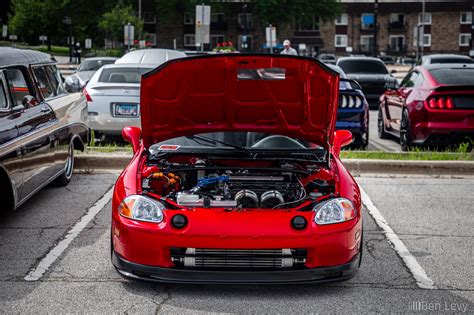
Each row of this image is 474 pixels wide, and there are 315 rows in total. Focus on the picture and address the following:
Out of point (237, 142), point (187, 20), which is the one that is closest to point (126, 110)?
point (237, 142)

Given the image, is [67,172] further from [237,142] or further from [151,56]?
[151,56]

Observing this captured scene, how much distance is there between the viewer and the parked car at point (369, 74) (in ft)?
72.7

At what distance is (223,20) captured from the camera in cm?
8494

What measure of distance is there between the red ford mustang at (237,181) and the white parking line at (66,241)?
0.73 metres

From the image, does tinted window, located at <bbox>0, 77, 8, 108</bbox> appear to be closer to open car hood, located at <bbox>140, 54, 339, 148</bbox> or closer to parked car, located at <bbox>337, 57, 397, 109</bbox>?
open car hood, located at <bbox>140, 54, 339, 148</bbox>

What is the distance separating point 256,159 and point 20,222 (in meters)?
2.67

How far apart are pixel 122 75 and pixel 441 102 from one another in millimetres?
5417

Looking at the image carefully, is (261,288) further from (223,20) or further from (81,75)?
(223,20)

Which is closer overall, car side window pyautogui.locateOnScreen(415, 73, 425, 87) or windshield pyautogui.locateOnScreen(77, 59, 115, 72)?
car side window pyautogui.locateOnScreen(415, 73, 425, 87)

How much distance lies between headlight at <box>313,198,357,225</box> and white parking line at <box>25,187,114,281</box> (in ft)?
6.85

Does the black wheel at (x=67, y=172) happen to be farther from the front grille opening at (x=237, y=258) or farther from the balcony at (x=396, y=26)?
the balcony at (x=396, y=26)

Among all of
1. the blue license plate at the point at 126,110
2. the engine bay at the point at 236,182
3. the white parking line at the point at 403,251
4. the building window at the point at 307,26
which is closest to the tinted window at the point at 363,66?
the blue license plate at the point at 126,110

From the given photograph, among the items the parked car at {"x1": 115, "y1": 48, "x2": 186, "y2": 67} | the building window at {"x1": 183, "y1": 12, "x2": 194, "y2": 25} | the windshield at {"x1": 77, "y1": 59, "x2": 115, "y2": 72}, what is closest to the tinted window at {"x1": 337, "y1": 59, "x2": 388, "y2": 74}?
the parked car at {"x1": 115, "y1": 48, "x2": 186, "y2": 67}

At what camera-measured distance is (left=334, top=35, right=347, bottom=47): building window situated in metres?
87.8
